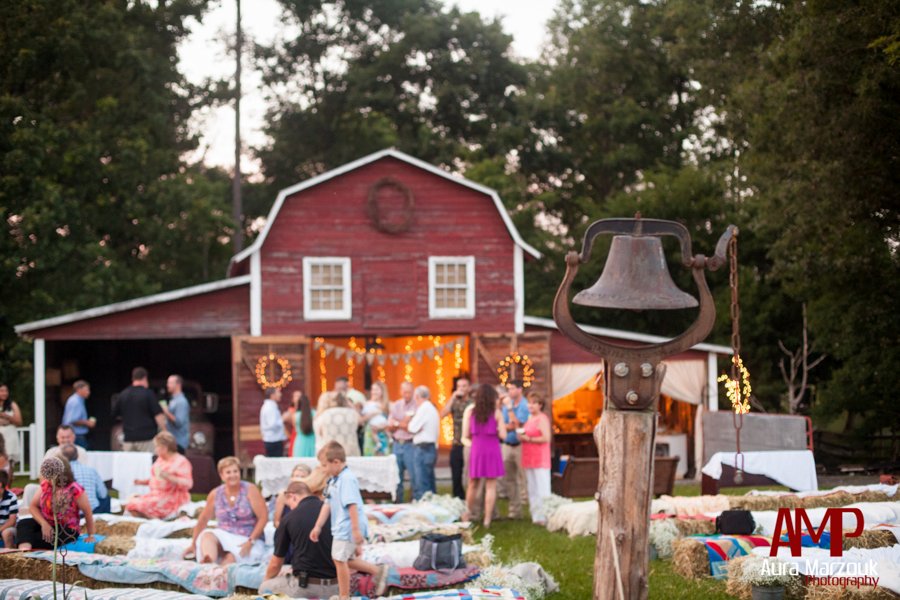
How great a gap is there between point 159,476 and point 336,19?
3006 centimetres

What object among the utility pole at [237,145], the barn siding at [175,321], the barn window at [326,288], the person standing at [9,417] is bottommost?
the person standing at [9,417]

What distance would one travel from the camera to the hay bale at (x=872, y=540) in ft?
33.5

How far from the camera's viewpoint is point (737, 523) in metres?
11.2

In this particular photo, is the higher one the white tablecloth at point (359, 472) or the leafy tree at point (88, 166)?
the leafy tree at point (88, 166)

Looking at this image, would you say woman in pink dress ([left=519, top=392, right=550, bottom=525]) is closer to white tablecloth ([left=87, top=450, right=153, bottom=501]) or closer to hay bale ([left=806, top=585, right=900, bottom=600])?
white tablecloth ([left=87, top=450, right=153, bottom=501])

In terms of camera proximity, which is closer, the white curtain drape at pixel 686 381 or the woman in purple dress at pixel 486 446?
the woman in purple dress at pixel 486 446

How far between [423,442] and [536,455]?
1539 mm

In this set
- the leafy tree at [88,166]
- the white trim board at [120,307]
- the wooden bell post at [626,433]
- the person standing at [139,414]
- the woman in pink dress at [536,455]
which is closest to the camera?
the wooden bell post at [626,433]

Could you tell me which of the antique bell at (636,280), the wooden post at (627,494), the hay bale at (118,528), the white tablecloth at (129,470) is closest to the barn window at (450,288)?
the white tablecloth at (129,470)

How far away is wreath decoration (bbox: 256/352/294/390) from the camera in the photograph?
21.4 m

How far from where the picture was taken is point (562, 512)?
1333 cm

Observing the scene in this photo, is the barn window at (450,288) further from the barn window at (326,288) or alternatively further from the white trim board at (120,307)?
the white trim board at (120,307)

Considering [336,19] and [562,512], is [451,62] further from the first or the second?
[562,512]

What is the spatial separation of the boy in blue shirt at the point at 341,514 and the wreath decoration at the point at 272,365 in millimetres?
12392
